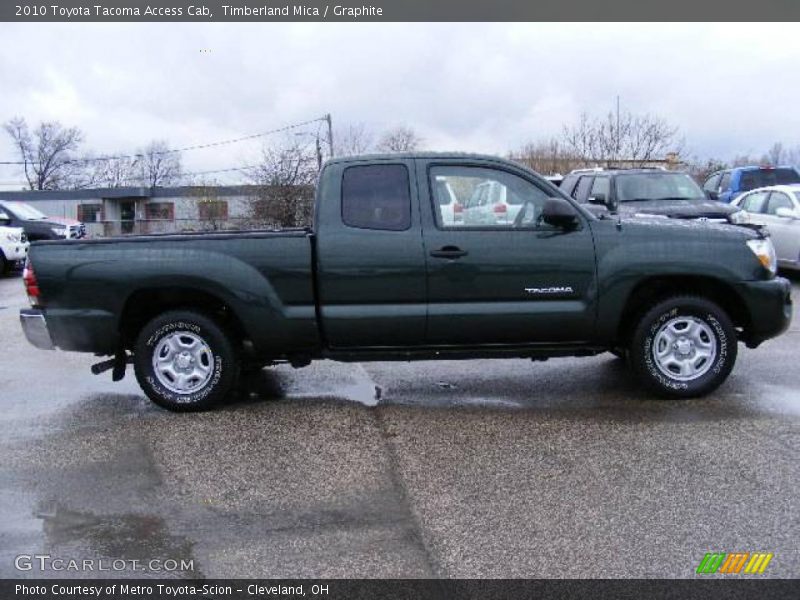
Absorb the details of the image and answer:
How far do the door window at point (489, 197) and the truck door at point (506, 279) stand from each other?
0.02m

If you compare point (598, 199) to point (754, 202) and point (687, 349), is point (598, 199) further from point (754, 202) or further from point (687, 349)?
point (687, 349)

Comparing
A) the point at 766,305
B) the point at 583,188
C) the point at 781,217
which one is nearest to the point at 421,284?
the point at 766,305

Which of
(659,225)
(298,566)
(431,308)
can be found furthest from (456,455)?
(659,225)

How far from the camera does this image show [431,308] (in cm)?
570

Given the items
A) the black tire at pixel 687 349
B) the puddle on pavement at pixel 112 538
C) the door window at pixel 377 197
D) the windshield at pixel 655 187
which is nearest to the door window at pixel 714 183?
the windshield at pixel 655 187

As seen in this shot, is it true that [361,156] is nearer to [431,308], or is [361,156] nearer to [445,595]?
[431,308]

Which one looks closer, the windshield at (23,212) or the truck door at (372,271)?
the truck door at (372,271)

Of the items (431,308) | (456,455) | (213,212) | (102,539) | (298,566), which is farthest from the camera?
(213,212)

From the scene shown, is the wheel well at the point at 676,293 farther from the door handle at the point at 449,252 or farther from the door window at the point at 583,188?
the door window at the point at 583,188

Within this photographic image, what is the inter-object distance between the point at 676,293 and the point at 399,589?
3629 mm

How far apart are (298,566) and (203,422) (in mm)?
2417

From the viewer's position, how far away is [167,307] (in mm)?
6020

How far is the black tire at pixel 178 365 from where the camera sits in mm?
5836

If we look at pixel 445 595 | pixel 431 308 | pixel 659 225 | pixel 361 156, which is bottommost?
pixel 445 595
